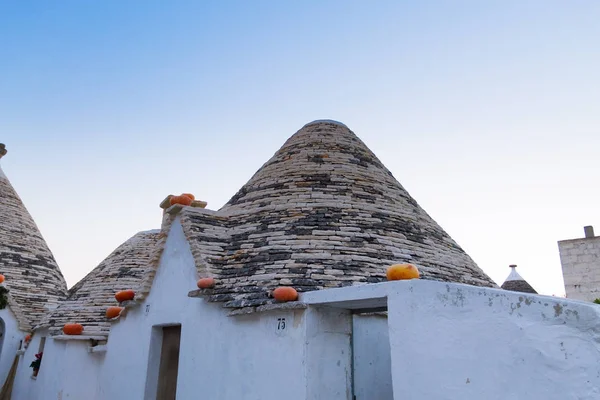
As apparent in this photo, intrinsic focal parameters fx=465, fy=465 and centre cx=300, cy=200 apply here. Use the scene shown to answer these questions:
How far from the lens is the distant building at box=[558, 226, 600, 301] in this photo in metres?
17.7

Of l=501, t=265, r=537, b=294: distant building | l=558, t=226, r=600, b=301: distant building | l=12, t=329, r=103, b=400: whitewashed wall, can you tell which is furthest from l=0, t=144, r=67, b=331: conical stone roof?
l=558, t=226, r=600, b=301: distant building

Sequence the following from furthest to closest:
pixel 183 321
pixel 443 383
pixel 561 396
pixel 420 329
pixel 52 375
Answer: pixel 52 375
pixel 183 321
pixel 420 329
pixel 443 383
pixel 561 396

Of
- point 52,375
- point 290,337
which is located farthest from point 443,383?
point 52,375

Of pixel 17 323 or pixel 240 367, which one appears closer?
pixel 240 367

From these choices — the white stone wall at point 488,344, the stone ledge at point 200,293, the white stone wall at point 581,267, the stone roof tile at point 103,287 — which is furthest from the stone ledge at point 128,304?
the white stone wall at point 581,267

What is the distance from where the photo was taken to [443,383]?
13.4ft

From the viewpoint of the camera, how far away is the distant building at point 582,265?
58.1 feet

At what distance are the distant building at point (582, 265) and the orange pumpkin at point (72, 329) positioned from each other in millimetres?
17084

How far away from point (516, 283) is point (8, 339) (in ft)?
54.5

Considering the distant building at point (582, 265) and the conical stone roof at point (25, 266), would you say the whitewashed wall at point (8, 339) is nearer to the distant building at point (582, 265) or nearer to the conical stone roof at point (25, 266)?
the conical stone roof at point (25, 266)

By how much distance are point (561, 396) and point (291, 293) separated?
129 inches

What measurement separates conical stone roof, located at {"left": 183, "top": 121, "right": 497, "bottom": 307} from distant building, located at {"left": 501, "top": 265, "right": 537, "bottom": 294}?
824 centimetres

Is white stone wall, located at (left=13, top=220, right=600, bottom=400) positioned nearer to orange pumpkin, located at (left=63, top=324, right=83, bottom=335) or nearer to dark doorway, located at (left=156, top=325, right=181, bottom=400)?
dark doorway, located at (left=156, top=325, right=181, bottom=400)

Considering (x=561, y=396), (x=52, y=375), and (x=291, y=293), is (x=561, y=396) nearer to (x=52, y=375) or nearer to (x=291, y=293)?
(x=291, y=293)
